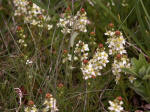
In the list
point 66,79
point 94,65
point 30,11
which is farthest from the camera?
point 30,11

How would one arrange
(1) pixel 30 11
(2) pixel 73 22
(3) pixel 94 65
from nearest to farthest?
(3) pixel 94 65, (2) pixel 73 22, (1) pixel 30 11

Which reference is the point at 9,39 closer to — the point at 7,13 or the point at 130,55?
the point at 7,13

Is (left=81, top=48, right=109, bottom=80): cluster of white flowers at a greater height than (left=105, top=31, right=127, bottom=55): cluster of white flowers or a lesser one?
lesser

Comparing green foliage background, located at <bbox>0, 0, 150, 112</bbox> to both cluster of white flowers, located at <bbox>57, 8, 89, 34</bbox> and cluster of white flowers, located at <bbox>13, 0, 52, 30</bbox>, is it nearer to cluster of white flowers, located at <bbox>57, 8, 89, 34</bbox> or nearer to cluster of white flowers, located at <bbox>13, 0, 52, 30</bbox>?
cluster of white flowers, located at <bbox>57, 8, 89, 34</bbox>

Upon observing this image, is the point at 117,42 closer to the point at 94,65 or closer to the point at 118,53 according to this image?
the point at 118,53

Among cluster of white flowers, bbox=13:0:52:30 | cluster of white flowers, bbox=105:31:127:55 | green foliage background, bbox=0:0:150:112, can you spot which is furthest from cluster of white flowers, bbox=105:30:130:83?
cluster of white flowers, bbox=13:0:52:30

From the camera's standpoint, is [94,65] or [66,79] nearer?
[94,65]

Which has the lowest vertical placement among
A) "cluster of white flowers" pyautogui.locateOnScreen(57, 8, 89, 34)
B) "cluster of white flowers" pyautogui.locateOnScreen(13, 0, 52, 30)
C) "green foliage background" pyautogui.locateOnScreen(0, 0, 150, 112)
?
"green foliage background" pyautogui.locateOnScreen(0, 0, 150, 112)

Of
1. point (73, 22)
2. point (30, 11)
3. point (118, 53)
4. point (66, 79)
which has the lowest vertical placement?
point (66, 79)

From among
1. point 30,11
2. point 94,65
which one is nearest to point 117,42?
point 94,65

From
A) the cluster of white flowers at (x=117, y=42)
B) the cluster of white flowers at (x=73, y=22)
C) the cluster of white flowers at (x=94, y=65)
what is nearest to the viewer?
the cluster of white flowers at (x=94, y=65)

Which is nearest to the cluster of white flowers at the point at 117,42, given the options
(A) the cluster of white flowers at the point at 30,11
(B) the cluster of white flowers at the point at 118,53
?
(B) the cluster of white flowers at the point at 118,53

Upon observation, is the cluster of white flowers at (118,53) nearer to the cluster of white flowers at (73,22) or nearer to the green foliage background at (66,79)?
the green foliage background at (66,79)

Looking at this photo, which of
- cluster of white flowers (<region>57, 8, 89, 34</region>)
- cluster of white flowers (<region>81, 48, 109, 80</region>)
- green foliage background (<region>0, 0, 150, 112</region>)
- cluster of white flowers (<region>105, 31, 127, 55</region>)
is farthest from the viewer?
cluster of white flowers (<region>57, 8, 89, 34</region>)
